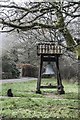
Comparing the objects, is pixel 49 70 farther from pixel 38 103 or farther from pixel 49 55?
pixel 38 103

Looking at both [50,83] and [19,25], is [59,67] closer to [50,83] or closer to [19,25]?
[50,83]

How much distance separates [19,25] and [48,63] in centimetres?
190

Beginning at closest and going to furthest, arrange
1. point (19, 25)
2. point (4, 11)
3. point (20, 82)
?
1. point (19, 25)
2. point (4, 11)
3. point (20, 82)

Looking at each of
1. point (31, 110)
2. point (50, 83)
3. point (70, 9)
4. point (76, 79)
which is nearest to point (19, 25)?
point (70, 9)

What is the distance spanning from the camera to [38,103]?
4836 mm

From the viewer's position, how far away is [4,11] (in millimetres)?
4211

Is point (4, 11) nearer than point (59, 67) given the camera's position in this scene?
Yes

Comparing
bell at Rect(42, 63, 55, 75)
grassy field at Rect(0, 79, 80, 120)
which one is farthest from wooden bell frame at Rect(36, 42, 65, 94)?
bell at Rect(42, 63, 55, 75)

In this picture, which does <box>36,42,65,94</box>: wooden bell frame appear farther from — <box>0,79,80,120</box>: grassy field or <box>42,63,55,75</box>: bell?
<box>42,63,55,75</box>: bell

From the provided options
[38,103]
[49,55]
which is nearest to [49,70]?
[49,55]

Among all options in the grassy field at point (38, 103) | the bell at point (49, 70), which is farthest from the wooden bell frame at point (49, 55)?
the bell at point (49, 70)

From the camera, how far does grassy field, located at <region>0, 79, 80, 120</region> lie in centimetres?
411

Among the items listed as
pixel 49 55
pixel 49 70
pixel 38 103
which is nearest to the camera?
pixel 38 103

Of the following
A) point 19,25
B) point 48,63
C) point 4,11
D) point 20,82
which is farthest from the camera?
point 20,82
